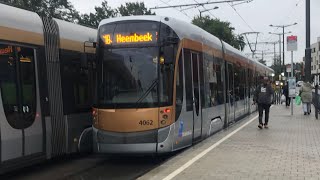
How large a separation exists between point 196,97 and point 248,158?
2.67 metres

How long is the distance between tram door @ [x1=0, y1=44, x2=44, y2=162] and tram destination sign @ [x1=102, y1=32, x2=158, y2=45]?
78.5 inches

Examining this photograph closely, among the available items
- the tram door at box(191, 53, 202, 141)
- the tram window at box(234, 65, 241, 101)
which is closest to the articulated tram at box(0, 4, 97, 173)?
the tram door at box(191, 53, 202, 141)

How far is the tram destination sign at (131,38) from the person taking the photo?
11016 mm

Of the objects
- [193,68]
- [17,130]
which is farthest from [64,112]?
[193,68]

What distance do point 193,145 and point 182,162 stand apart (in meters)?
2.63

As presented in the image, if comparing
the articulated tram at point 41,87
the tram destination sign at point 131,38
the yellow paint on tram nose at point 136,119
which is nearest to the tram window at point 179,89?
the yellow paint on tram nose at point 136,119

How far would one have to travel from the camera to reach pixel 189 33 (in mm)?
12547

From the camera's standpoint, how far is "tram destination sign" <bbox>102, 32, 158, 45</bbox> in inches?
434

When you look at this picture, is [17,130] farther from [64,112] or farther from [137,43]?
[137,43]

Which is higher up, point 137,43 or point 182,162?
point 137,43

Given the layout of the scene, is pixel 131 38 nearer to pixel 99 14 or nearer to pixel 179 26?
pixel 179 26

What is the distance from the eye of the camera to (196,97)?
1270cm

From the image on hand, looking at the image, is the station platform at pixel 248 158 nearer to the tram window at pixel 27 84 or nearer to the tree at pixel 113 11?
the tram window at pixel 27 84

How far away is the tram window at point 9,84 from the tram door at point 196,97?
4.80 metres
